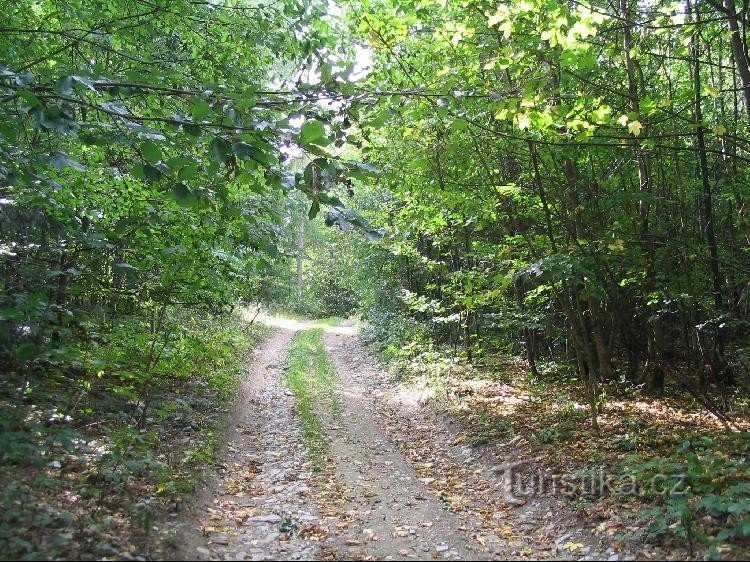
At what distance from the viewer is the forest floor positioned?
185 inches

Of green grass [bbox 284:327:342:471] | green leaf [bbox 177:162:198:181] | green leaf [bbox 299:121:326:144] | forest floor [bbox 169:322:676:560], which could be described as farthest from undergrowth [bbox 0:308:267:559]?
green leaf [bbox 299:121:326:144]

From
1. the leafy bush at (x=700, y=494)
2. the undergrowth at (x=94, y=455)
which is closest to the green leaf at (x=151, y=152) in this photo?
the undergrowth at (x=94, y=455)

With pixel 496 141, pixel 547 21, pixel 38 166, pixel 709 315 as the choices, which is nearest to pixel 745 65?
pixel 547 21

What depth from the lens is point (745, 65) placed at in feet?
21.4

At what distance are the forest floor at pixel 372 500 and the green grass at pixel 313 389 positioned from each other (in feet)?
0.28

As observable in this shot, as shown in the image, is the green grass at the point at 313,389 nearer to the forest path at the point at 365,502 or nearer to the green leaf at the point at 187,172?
A: the forest path at the point at 365,502

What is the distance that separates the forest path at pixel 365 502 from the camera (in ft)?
15.5

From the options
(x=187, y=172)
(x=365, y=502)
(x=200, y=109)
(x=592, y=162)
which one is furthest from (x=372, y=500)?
(x=592, y=162)

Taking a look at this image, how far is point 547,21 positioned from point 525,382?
7.58 m

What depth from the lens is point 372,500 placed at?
6035mm

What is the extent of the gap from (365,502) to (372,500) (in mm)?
110

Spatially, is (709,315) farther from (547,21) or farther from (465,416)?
(547,21)

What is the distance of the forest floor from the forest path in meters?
0.02

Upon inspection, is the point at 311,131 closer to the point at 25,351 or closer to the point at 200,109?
the point at 200,109
